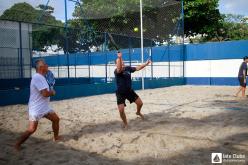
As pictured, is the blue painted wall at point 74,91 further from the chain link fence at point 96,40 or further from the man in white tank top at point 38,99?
the man in white tank top at point 38,99

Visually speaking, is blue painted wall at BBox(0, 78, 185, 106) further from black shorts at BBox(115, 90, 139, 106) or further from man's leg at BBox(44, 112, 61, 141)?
man's leg at BBox(44, 112, 61, 141)

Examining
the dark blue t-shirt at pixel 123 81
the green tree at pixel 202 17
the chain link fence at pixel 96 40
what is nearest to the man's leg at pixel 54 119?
the dark blue t-shirt at pixel 123 81

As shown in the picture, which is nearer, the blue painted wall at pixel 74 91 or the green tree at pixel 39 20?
the blue painted wall at pixel 74 91

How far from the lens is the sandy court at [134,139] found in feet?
17.9

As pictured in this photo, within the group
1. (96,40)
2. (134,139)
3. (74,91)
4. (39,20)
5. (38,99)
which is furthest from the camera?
(96,40)

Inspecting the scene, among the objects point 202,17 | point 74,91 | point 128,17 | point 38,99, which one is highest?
point 202,17

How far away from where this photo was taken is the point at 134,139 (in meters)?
6.55

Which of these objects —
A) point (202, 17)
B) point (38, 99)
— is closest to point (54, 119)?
point (38, 99)

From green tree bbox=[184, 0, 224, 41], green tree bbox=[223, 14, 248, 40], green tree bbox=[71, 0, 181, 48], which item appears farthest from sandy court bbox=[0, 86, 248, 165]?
green tree bbox=[223, 14, 248, 40]

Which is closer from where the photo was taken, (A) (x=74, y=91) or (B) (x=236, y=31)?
(A) (x=74, y=91)

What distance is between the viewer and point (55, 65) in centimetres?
2216

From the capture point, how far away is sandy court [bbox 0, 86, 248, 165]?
17.9 feet

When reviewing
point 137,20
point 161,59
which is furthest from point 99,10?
point 161,59

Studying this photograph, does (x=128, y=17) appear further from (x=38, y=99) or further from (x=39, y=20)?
(x=38, y=99)
